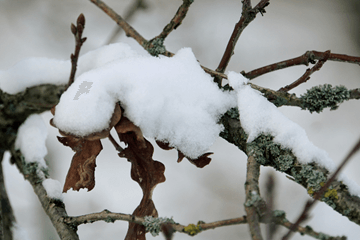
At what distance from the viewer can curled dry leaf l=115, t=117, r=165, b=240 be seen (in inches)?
28.9

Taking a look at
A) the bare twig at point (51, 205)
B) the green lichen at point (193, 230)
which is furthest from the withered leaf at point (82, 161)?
the green lichen at point (193, 230)

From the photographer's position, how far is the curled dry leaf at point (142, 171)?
0.73 m

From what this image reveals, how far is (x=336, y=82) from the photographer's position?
2.92 meters

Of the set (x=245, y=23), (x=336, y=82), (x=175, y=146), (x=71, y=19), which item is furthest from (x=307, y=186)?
(x=71, y=19)

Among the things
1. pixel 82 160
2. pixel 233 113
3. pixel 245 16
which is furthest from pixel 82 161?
pixel 245 16

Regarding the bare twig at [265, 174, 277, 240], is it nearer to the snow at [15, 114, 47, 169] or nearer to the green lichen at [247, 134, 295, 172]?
the green lichen at [247, 134, 295, 172]

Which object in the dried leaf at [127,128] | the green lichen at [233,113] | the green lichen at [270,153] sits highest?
the green lichen at [233,113]

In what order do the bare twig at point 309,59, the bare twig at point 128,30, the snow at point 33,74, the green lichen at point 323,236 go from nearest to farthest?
the green lichen at point 323,236 < the bare twig at point 309,59 < the bare twig at point 128,30 < the snow at point 33,74

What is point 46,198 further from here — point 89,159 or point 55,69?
point 55,69

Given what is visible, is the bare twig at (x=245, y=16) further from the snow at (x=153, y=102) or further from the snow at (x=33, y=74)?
the snow at (x=33, y=74)

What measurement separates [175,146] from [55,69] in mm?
733

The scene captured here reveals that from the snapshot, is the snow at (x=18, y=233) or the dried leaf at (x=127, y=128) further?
the snow at (x=18, y=233)

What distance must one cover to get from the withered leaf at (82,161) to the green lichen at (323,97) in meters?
0.60

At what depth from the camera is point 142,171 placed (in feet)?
2.53
